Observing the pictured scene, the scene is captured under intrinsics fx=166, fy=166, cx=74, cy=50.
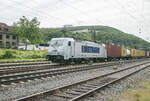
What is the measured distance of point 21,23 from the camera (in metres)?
59.9

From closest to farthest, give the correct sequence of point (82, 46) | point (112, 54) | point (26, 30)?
1. point (82, 46)
2. point (112, 54)
3. point (26, 30)

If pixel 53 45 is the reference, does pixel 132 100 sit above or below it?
below

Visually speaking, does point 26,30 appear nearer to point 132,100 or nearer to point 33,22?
point 33,22

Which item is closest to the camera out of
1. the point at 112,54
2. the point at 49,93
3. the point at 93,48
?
the point at 49,93

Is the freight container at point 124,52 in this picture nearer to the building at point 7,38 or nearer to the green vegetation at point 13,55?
the green vegetation at point 13,55

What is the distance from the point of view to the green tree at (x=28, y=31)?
58125 millimetres

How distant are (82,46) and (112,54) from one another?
Result: 494 inches

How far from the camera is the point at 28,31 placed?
58.2 metres

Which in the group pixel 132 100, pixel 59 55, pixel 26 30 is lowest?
pixel 132 100

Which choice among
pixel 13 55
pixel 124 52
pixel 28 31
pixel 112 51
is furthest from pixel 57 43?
pixel 28 31

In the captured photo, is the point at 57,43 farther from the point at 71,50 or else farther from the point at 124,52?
the point at 124,52

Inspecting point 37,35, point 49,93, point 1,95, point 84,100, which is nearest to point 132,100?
point 84,100

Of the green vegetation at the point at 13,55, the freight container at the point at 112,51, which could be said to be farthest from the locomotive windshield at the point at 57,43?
the freight container at the point at 112,51

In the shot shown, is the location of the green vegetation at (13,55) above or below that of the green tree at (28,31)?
below
